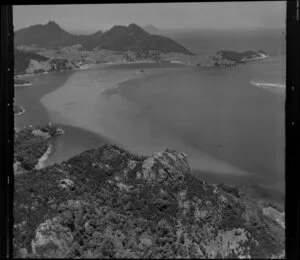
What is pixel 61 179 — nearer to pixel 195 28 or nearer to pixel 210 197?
pixel 210 197

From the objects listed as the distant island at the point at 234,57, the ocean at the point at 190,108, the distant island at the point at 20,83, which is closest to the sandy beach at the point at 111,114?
the ocean at the point at 190,108

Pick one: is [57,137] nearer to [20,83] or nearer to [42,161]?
[42,161]

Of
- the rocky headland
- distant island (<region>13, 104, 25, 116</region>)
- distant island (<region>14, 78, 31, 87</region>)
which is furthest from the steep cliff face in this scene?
distant island (<region>14, 78, 31, 87</region>)

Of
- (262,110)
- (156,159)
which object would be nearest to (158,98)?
(156,159)

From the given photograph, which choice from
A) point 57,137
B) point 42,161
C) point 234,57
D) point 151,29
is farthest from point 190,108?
point 42,161

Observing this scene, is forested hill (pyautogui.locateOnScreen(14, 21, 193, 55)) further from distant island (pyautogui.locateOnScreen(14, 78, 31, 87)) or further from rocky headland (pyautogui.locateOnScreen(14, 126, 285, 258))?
rocky headland (pyautogui.locateOnScreen(14, 126, 285, 258))

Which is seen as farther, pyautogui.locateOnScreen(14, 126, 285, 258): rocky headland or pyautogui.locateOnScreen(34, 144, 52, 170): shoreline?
pyautogui.locateOnScreen(34, 144, 52, 170): shoreline
